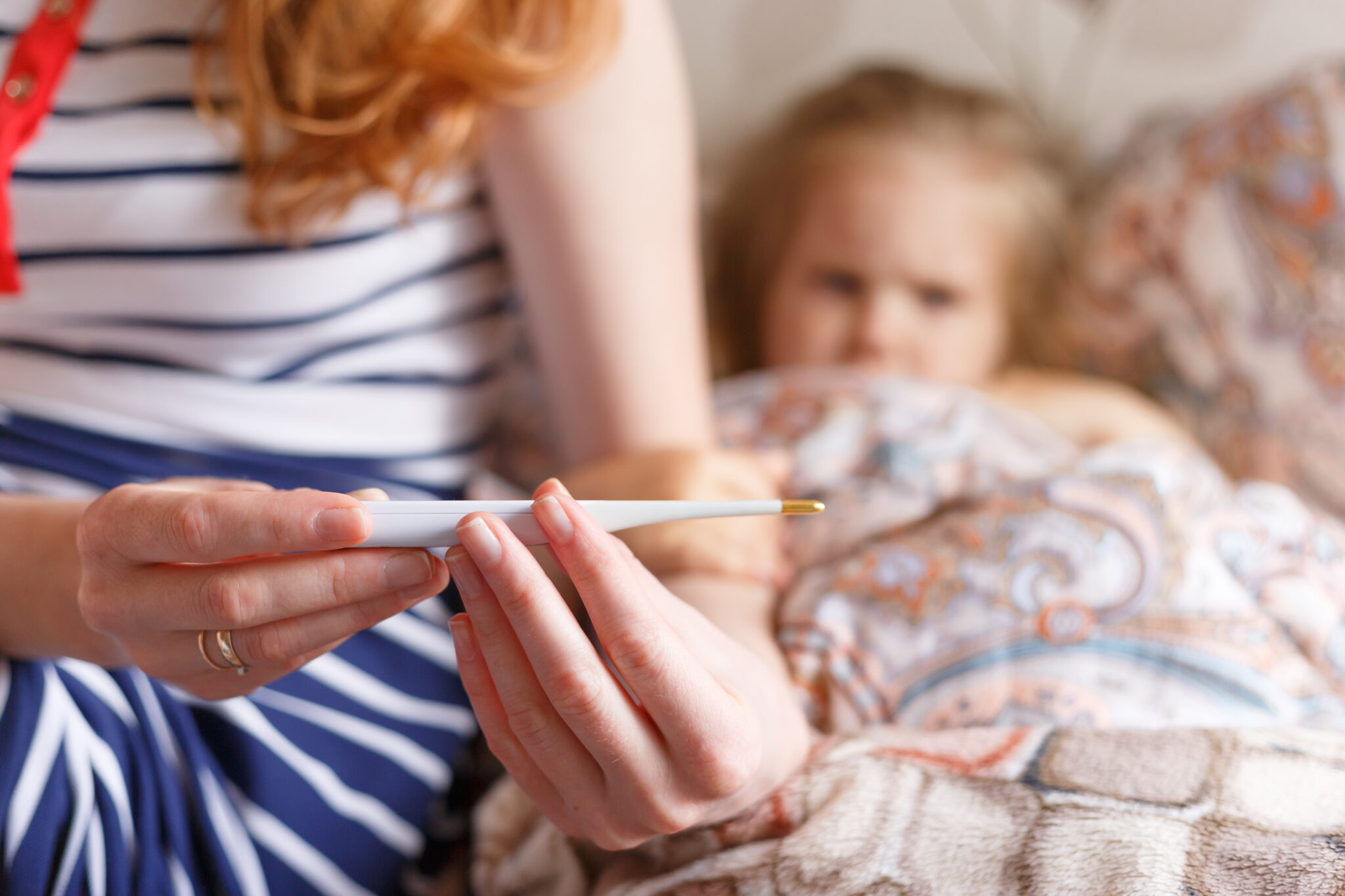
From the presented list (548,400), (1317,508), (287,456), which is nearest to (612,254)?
(548,400)

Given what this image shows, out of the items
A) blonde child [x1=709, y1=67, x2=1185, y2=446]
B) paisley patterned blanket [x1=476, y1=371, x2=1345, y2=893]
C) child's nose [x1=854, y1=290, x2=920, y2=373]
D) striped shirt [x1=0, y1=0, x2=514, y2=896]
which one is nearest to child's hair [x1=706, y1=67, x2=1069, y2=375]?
blonde child [x1=709, y1=67, x2=1185, y2=446]

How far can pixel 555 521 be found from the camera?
29 cm

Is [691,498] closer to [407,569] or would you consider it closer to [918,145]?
[407,569]

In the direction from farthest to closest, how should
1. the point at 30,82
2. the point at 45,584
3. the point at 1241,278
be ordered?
the point at 1241,278, the point at 30,82, the point at 45,584

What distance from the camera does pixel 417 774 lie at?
55 cm

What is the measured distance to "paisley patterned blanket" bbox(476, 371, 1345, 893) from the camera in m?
0.35

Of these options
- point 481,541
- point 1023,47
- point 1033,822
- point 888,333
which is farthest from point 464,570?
point 1023,47

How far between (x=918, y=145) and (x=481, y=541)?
0.77 meters

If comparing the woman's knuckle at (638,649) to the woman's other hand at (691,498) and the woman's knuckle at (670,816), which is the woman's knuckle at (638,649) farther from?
the woman's other hand at (691,498)

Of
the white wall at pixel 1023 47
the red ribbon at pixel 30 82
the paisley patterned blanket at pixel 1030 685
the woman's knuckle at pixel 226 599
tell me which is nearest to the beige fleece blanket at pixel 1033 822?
the paisley patterned blanket at pixel 1030 685

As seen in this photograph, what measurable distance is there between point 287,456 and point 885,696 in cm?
39

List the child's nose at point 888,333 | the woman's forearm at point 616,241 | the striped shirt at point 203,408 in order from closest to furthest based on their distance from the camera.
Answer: the striped shirt at point 203,408 < the woman's forearm at point 616,241 < the child's nose at point 888,333

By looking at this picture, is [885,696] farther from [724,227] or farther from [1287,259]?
[724,227]

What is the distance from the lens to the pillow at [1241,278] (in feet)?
2.33
